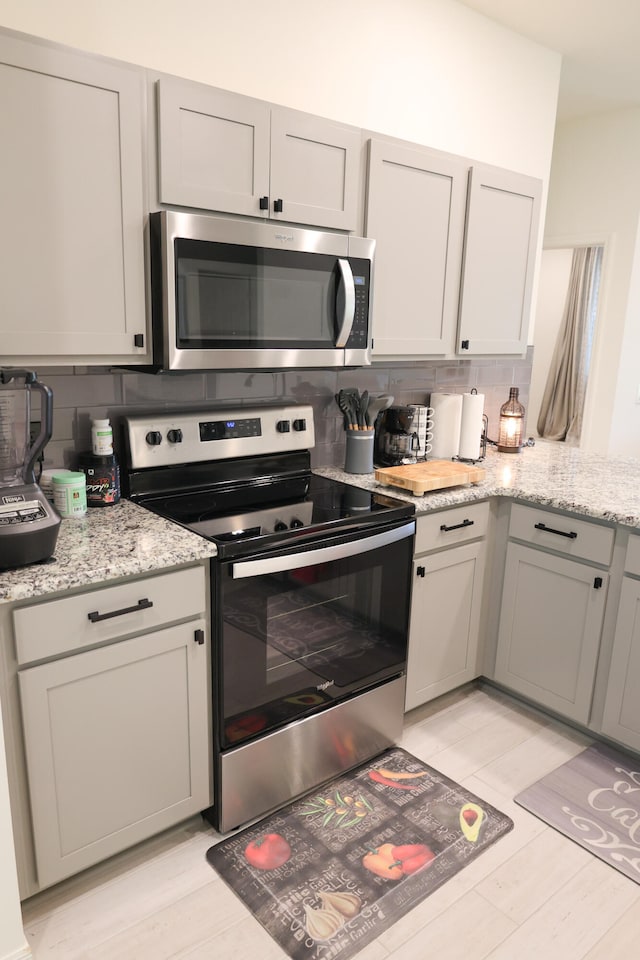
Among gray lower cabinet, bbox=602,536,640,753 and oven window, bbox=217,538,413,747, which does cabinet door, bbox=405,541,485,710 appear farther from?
gray lower cabinet, bbox=602,536,640,753

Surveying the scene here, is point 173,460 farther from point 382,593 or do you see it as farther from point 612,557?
point 612,557

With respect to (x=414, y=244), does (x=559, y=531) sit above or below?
below

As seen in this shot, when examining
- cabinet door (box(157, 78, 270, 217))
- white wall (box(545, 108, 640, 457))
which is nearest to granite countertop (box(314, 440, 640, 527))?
cabinet door (box(157, 78, 270, 217))

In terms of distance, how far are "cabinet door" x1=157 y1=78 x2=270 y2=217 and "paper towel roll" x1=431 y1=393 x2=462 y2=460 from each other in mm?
1189

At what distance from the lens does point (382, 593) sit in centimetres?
221

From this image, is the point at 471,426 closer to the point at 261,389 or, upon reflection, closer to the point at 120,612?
the point at 261,389

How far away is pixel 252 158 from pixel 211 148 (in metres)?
0.14

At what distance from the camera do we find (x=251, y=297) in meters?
2.03

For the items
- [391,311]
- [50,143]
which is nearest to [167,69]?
[50,143]

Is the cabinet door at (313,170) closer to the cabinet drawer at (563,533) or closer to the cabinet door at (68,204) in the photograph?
the cabinet door at (68,204)

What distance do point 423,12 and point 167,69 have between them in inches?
49.4

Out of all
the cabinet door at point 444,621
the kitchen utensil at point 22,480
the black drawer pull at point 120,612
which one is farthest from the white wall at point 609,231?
the kitchen utensil at point 22,480

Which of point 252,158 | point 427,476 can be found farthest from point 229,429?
point 252,158

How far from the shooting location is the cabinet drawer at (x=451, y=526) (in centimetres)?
233
